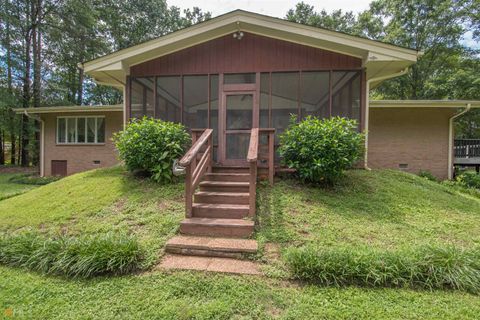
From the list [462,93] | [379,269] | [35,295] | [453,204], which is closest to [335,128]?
[453,204]

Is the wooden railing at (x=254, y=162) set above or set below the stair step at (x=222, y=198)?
above

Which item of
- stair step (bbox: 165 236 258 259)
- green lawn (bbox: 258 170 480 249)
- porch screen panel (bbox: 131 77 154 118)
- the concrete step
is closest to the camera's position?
the concrete step

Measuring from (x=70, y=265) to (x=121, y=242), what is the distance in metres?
0.56

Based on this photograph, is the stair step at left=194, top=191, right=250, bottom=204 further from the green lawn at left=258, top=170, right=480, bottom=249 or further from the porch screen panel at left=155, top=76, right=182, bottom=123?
the porch screen panel at left=155, top=76, right=182, bottom=123

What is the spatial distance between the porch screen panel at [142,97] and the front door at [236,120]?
88.7 inches

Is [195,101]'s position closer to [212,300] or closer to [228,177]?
[228,177]

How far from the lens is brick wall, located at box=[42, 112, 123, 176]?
Result: 11.4 meters

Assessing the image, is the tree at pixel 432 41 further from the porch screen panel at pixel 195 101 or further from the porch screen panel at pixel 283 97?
the porch screen panel at pixel 195 101

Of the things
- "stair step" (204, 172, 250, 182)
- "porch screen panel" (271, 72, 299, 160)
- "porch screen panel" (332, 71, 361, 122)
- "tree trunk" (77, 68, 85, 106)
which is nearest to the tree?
"porch screen panel" (332, 71, 361, 122)

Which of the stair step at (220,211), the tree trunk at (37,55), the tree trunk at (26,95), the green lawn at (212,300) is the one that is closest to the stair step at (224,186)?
the stair step at (220,211)

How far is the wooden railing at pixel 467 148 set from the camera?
11.0 m

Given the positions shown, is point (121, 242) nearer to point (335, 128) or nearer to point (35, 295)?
point (35, 295)

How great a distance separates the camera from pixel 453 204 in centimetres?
504

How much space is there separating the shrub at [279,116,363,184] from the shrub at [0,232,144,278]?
3491 mm
